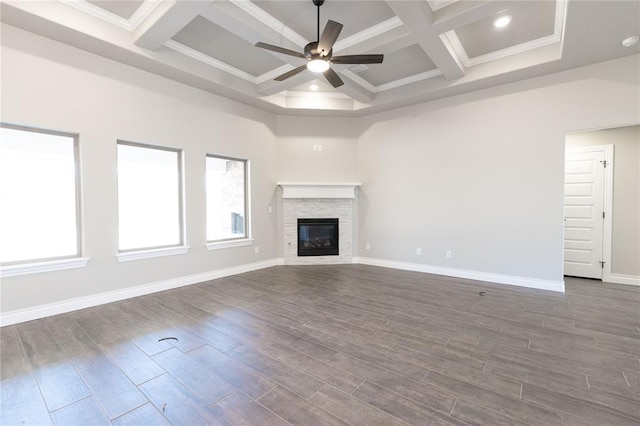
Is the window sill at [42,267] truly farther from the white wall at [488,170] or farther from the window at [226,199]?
the white wall at [488,170]

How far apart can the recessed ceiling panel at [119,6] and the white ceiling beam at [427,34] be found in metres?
2.74

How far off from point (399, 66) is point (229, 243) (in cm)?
414

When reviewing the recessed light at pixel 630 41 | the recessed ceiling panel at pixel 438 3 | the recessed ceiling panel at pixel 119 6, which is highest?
the recessed ceiling panel at pixel 119 6

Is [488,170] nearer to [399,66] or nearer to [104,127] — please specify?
[399,66]

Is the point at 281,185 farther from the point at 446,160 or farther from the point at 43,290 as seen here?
the point at 43,290

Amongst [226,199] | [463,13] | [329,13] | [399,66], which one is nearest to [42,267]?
[226,199]

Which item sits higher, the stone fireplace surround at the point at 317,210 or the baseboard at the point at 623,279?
the stone fireplace surround at the point at 317,210

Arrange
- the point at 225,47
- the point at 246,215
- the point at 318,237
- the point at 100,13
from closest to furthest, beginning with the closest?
the point at 100,13, the point at 225,47, the point at 246,215, the point at 318,237

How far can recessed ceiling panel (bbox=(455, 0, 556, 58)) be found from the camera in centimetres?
314

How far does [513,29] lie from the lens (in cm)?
353

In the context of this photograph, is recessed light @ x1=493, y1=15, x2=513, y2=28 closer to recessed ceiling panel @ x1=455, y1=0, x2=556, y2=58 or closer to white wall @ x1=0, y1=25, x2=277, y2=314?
recessed ceiling panel @ x1=455, y1=0, x2=556, y2=58

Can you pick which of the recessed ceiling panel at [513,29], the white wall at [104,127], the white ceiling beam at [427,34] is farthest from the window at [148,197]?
the recessed ceiling panel at [513,29]

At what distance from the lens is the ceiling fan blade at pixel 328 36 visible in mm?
2570

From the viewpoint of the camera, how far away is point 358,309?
344 centimetres
